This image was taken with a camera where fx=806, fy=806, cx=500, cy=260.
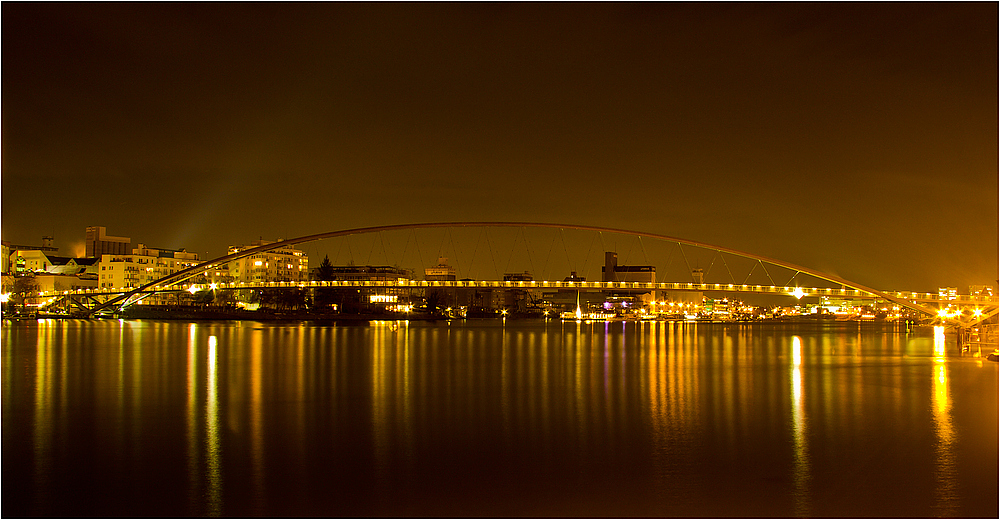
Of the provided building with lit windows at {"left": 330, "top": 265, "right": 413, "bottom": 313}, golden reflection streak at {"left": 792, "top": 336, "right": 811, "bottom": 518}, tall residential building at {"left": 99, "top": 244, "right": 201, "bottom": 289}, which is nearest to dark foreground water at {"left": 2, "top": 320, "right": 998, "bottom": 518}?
golden reflection streak at {"left": 792, "top": 336, "right": 811, "bottom": 518}

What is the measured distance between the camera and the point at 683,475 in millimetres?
10180

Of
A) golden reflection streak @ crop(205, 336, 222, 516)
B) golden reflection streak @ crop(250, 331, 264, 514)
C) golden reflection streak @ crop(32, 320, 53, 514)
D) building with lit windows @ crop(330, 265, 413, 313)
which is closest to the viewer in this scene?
golden reflection streak @ crop(205, 336, 222, 516)

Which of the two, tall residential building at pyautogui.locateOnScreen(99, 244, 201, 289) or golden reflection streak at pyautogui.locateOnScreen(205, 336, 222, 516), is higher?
tall residential building at pyautogui.locateOnScreen(99, 244, 201, 289)

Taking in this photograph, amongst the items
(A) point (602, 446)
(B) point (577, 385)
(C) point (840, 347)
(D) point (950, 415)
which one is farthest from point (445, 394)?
(C) point (840, 347)

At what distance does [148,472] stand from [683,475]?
22.1 ft

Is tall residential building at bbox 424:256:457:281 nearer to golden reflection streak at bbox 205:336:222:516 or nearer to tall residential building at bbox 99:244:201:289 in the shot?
tall residential building at bbox 99:244:201:289

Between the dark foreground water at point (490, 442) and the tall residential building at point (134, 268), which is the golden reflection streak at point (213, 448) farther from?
the tall residential building at point (134, 268)

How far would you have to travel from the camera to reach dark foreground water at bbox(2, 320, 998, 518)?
9.02 metres

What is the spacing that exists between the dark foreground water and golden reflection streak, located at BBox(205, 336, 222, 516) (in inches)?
2.0

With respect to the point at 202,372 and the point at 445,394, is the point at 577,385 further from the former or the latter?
the point at 202,372

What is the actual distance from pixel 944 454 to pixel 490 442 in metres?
6.60

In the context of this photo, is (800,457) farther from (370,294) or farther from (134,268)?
(134,268)

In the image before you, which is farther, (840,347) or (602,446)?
(840,347)

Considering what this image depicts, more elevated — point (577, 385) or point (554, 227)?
point (554, 227)
